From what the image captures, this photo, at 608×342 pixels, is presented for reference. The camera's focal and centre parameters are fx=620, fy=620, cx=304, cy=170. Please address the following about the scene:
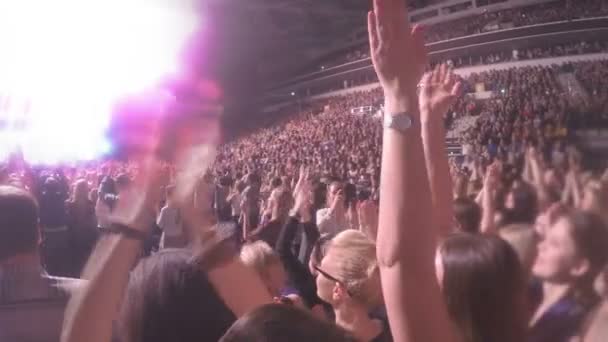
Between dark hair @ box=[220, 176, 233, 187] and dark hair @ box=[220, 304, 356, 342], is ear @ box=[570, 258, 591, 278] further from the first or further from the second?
dark hair @ box=[220, 176, 233, 187]

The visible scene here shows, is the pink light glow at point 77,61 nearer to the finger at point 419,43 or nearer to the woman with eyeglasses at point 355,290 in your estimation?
the woman with eyeglasses at point 355,290

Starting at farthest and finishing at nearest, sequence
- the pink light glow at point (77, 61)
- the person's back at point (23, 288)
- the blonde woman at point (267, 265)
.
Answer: the pink light glow at point (77, 61) → the blonde woman at point (267, 265) → the person's back at point (23, 288)

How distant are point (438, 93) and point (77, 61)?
213 centimetres

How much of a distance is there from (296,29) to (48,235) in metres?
2.08

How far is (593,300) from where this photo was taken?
41.8 inches

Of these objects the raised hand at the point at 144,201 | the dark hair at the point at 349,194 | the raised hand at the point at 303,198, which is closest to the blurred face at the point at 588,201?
the raised hand at the point at 144,201

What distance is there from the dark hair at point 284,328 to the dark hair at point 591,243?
58 cm

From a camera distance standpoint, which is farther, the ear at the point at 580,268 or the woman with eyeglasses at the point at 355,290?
the woman with eyeglasses at the point at 355,290

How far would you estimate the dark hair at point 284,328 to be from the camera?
64 centimetres

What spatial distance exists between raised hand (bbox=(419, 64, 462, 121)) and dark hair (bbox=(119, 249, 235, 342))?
578 mm

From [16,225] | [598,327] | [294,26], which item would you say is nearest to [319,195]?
[294,26]

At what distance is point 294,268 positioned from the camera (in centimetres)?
212

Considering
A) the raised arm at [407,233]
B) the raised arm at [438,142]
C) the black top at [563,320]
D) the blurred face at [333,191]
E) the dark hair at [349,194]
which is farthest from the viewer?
the blurred face at [333,191]

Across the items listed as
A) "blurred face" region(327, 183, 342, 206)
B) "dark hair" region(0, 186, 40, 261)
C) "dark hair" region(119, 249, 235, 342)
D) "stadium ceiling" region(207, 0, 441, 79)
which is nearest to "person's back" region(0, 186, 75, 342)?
"dark hair" region(0, 186, 40, 261)
